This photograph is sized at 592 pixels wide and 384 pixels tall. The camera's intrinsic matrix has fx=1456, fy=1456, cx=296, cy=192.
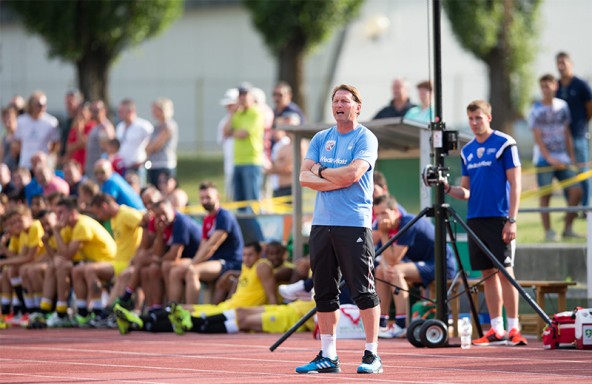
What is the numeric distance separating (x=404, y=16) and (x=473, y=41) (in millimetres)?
5893

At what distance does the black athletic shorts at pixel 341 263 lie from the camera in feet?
36.8

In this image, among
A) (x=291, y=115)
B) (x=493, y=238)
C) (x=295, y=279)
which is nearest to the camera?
(x=493, y=238)

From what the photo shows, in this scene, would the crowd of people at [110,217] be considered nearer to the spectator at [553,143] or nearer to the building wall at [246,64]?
the spectator at [553,143]

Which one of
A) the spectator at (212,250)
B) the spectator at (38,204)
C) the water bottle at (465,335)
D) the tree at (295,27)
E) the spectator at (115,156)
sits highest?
the tree at (295,27)

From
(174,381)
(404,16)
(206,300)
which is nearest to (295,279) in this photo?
(206,300)

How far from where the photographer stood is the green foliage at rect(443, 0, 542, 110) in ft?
105

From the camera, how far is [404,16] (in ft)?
124

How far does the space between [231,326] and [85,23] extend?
19.2 metres

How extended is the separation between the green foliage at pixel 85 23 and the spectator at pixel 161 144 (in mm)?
12630

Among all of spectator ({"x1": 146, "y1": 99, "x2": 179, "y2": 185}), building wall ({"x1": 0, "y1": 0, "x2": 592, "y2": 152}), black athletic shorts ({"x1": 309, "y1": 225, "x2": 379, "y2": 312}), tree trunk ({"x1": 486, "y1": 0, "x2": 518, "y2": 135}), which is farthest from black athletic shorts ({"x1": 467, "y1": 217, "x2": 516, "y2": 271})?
building wall ({"x1": 0, "y1": 0, "x2": 592, "y2": 152})

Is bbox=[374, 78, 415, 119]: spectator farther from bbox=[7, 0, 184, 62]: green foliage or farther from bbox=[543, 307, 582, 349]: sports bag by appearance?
bbox=[7, 0, 184, 62]: green foliage

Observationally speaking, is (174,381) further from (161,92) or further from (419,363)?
(161,92)

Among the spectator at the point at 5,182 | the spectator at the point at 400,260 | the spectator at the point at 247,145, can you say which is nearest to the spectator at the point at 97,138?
the spectator at the point at 5,182

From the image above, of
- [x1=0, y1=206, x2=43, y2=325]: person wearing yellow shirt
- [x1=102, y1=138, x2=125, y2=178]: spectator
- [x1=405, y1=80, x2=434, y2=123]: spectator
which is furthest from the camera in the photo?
[x1=102, y1=138, x2=125, y2=178]: spectator
